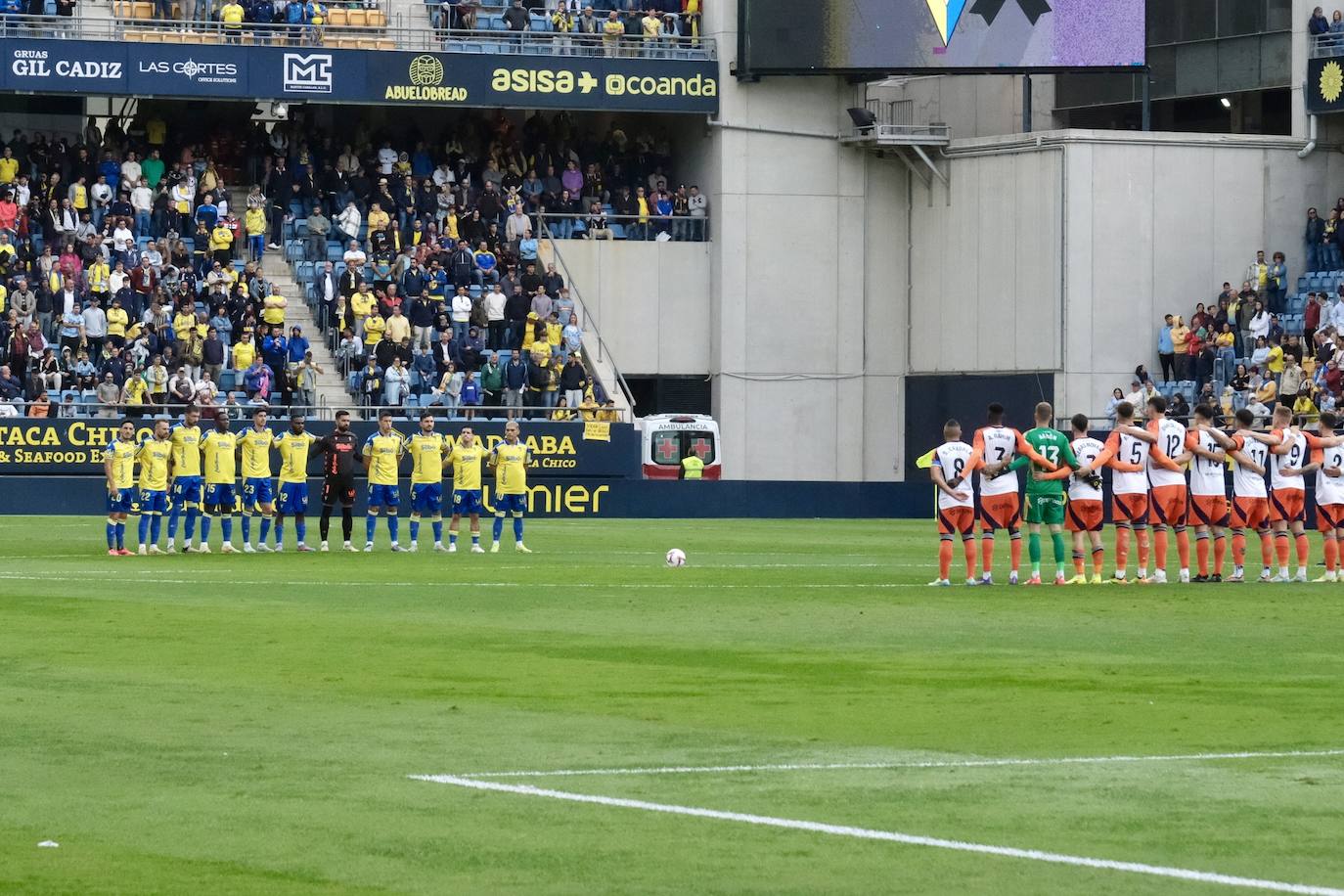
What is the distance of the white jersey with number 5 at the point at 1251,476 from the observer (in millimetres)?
27219

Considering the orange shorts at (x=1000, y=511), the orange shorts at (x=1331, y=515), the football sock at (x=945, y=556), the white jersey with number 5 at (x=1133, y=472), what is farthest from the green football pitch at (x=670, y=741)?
the orange shorts at (x=1331, y=515)

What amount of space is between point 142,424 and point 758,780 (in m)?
35.6

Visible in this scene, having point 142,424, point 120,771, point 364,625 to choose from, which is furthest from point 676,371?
point 120,771

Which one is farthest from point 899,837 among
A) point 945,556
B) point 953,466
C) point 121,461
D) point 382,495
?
point 121,461

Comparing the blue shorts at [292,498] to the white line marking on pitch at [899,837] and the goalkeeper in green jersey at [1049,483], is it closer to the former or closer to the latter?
the goalkeeper in green jersey at [1049,483]

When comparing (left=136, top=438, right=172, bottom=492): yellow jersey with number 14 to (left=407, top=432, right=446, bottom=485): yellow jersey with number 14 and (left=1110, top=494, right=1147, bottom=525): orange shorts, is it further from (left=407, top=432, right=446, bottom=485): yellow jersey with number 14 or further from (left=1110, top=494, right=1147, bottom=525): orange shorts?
(left=1110, top=494, right=1147, bottom=525): orange shorts

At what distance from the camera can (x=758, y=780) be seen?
439 inches

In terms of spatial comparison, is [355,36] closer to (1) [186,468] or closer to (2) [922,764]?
(1) [186,468]

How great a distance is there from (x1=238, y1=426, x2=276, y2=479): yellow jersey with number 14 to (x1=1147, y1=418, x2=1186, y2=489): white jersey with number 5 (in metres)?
14.1

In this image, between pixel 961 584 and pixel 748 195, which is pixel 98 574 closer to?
pixel 961 584

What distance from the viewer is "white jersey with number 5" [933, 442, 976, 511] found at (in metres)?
25.0

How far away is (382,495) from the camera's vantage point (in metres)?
34.1

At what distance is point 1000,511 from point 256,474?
13.5 meters

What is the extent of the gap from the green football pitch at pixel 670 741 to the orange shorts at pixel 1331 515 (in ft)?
10.0
